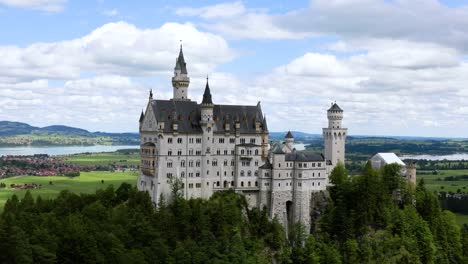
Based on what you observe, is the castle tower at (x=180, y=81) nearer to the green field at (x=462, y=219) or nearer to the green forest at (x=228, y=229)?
the green forest at (x=228, y=229)

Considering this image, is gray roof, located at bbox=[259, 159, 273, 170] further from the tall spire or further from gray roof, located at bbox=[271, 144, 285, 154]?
the tall spire

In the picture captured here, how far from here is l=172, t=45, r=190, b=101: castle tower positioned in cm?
10844

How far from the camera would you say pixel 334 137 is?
116m

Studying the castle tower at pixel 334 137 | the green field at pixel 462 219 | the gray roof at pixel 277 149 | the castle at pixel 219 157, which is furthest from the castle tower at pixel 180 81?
the green field at pixel 462 219

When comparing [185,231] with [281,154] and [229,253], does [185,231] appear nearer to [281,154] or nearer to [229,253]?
[229,253]

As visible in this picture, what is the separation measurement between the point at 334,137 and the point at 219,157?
27.0 meters

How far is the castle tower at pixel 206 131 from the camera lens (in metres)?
102

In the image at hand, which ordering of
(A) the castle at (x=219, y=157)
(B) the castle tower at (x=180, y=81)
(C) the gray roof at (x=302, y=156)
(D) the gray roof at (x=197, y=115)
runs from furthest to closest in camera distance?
(B) the castle tower at (x=180, y=81), (C) the gray roof at (x=302, y=156), (D) the gray roof at (x=197, y=115), (A) the castle at (x=219, y=157)

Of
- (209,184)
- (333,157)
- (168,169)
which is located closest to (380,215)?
(333,157)

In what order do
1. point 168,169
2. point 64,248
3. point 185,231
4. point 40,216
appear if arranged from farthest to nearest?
1. point 168,169
2. point 185,231
3. point 40,216
4. point 64,248

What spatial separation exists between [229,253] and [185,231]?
8094 millimetres

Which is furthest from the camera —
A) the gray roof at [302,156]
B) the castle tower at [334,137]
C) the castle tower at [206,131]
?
the castle tower at [334,137]

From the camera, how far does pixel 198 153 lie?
10206cm

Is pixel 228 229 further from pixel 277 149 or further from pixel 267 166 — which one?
pixel 277 149
